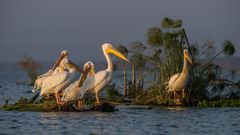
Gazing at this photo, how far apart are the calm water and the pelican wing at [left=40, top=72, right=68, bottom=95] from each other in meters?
0.69

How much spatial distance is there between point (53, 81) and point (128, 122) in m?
2.39

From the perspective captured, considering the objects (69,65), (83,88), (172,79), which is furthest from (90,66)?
(172,79)

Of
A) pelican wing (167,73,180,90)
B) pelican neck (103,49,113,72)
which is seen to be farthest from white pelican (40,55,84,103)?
pelican wing (167,73,180,90)

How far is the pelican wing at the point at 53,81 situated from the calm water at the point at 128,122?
0.69m

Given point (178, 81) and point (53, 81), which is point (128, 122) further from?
point (178, 81)

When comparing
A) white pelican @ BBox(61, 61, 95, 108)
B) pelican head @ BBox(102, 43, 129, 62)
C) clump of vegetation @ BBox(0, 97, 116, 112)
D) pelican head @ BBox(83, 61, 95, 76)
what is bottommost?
clump of vegetation @ BBox(0, 97, 116, 112)

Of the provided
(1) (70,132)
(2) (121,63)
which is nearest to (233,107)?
(2) (121,63)

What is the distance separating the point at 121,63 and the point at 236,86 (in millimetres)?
3485

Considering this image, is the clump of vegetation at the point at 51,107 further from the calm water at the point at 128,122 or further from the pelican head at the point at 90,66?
the pelican head at the point at 90,66

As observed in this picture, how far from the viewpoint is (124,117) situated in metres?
16.9

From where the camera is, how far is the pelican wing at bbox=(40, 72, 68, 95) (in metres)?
17.3

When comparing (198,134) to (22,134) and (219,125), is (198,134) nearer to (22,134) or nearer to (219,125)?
(219,125)

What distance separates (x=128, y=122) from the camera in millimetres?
16078

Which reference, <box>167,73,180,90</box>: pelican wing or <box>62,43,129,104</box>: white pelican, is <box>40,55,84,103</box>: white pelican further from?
<box>167,73,180,90</box>: pelican wing
